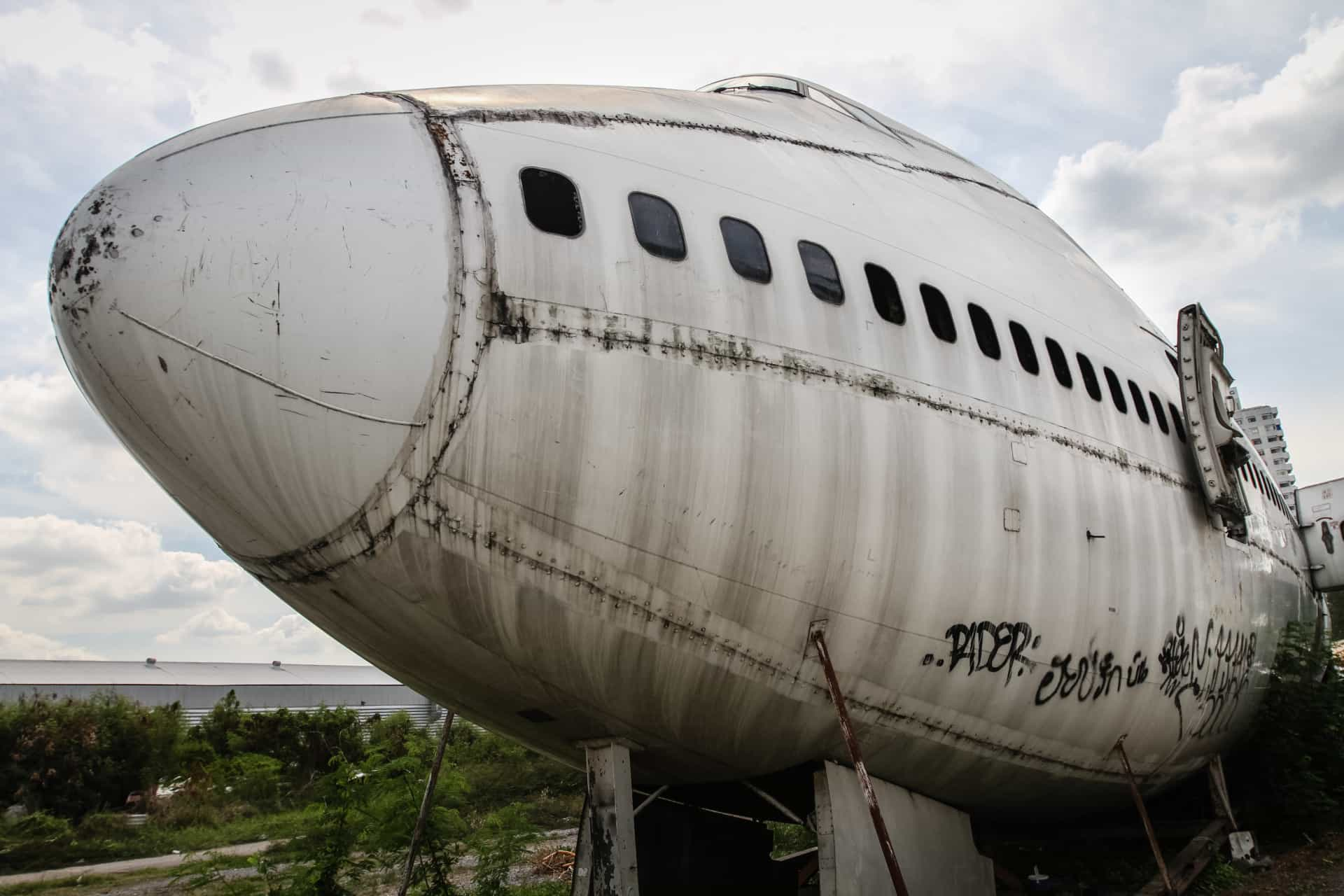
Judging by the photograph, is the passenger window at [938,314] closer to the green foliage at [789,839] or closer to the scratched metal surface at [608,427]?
the scratched metal surface at [608,427]

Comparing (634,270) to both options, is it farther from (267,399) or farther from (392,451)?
(267,399)

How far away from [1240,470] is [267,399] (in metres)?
9.99

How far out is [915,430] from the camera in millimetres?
5957

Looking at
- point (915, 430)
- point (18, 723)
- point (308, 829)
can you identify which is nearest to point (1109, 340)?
point (915, 430)

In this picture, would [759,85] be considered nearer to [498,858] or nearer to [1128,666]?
[1128,666]

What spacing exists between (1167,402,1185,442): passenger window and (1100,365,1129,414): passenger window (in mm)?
1439

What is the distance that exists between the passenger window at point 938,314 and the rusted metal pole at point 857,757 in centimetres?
224

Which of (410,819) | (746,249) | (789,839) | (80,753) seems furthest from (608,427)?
(80,753)

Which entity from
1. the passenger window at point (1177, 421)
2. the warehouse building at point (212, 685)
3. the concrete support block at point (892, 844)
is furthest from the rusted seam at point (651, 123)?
the warehouse building at point (212, 685)

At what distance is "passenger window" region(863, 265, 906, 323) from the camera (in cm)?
613

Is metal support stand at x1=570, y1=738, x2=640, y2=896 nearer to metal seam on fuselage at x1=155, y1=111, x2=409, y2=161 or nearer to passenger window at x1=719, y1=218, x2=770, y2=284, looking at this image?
passenger window at x1=719, y1=218, x2=770, y2=284

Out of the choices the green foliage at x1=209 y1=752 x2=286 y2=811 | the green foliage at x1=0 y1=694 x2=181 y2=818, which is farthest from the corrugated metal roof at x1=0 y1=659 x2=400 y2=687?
the green foliage at x1=209 y1=752 x2=286 y2=811

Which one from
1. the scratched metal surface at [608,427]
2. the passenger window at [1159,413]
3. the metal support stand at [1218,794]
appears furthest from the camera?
the metal support stand at [1218,794]

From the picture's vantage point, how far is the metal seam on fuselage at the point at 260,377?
4.24 meters
